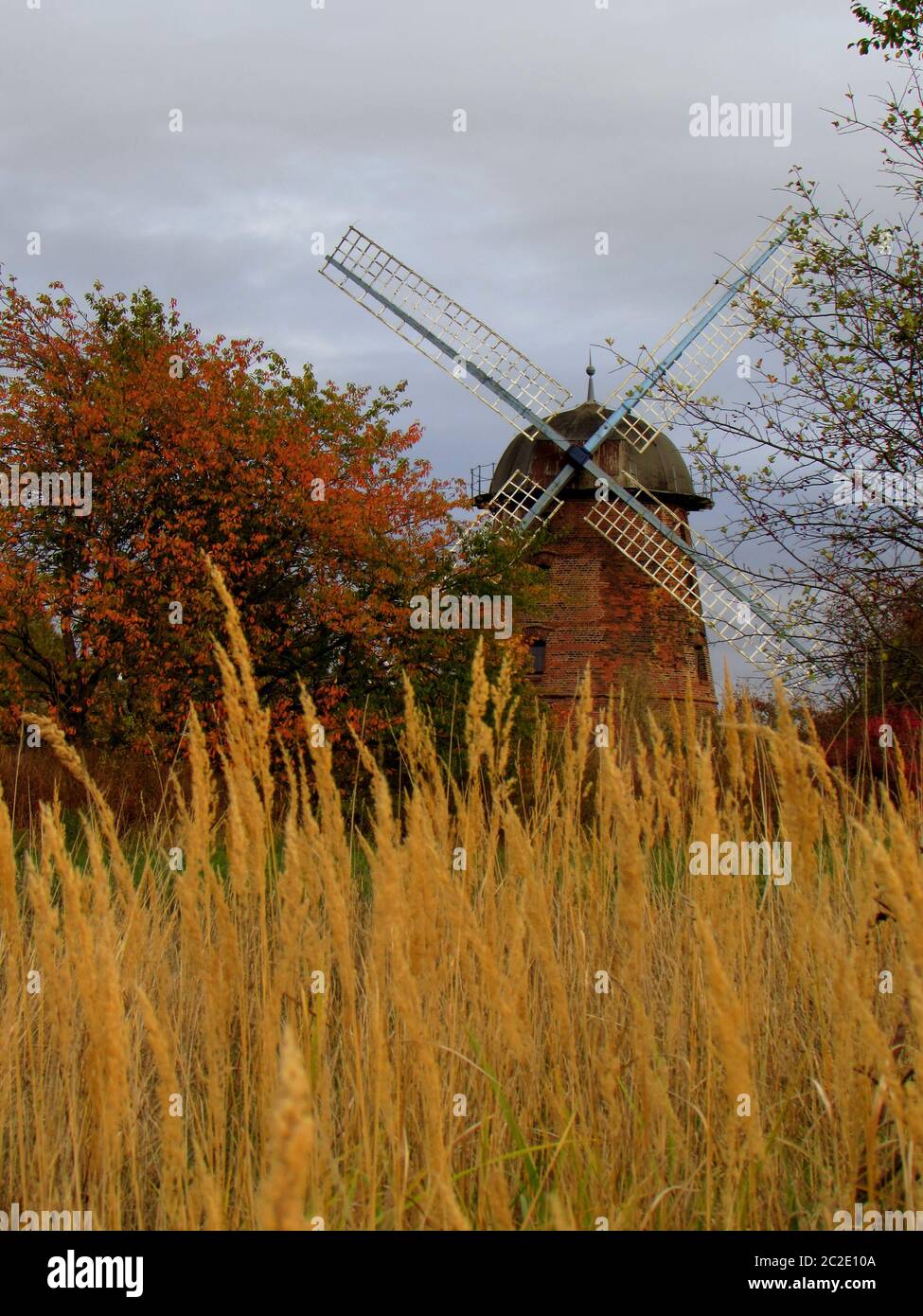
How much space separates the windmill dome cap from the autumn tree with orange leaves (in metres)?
8.51

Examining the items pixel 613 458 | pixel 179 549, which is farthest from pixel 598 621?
pixel 179 549

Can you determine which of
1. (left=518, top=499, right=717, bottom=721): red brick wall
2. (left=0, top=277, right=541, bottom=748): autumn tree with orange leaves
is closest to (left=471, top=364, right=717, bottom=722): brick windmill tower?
(left=518, top=499, right=717, bottom=721): red brick wall

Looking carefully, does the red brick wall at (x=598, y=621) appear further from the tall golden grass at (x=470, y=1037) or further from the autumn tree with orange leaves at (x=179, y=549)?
the tall golden grass at (x=470, y=1037)

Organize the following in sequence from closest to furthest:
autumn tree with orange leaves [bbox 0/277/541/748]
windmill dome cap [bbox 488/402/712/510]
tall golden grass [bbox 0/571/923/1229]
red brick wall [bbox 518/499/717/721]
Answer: tall golden grass [bbox 0/571/923/1229] → autumn tree with orange leaves [bbox 0/277/541/748] → red brick wall [bbox 518/499/717/721] → windmill dome cap [bbox 488/402/712/510]

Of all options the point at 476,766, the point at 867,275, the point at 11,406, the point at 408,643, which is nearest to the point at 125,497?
the point at 11,406

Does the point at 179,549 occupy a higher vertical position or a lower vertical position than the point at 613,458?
lower

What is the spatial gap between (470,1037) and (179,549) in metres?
11.7

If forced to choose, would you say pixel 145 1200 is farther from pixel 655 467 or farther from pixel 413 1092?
pixel 655 467

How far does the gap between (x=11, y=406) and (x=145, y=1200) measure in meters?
13.2

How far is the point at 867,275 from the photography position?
7809 millimetres

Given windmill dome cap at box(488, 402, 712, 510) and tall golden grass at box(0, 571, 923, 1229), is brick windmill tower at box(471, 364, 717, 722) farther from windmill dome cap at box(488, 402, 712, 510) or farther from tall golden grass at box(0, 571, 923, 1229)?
tall golden grass at box(0, 571, 923, 1229)

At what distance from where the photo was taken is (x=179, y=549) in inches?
539

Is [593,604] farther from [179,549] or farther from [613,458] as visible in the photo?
[179,549]

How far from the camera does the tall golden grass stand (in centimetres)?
184
